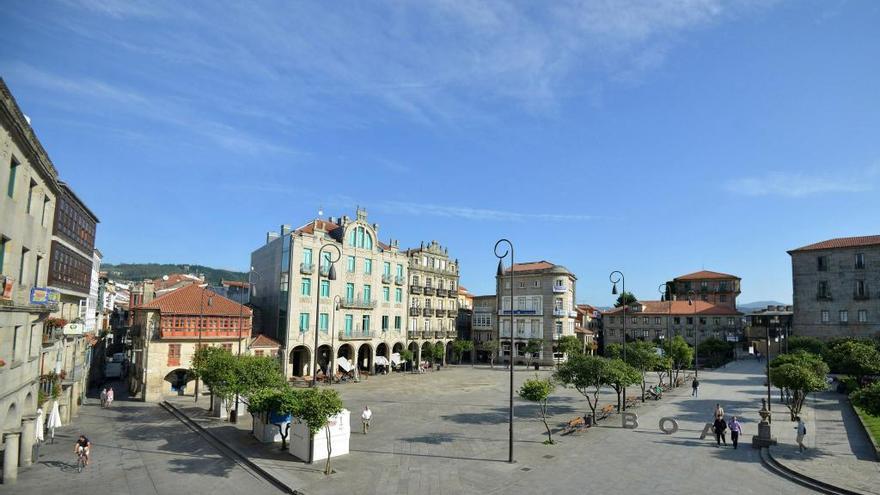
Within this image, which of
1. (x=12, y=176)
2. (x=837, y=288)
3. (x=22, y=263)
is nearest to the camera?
(x=12, y=176)

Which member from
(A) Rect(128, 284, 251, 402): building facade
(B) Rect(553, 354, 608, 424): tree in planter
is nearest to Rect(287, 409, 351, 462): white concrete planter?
(B) Rect(553, 354, 608, 424): tree in planter

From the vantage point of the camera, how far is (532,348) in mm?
70188

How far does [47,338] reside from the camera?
1067 inches

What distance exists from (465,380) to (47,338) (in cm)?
3733

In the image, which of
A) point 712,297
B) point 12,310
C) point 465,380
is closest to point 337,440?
point 12,310

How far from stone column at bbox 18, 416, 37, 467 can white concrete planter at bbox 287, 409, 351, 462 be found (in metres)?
10.5

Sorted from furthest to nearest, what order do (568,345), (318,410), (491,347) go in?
1. (491,347)
2. (568,345)
3. (318,410)

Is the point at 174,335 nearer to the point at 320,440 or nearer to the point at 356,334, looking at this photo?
the point at 356,334

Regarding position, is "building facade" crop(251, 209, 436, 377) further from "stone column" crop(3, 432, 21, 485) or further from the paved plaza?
"stone column" crop(3, 432, 21, 485)

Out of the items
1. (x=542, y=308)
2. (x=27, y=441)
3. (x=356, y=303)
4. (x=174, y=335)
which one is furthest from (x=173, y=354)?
(x=542, y=308)

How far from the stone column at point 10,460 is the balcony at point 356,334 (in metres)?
37.0

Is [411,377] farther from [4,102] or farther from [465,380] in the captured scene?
[4,102]

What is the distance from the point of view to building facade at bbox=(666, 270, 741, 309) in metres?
100.0

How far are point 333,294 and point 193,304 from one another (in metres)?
15.3
